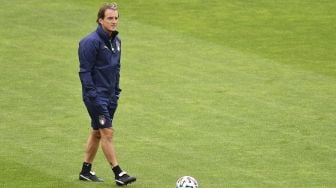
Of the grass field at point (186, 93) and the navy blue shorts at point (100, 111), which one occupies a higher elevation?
the navy blue shorts at point (100, 111)

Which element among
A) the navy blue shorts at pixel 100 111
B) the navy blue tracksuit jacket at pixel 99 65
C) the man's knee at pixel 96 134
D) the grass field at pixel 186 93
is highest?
the navy blue tracksuit jacket at pixel 99 65

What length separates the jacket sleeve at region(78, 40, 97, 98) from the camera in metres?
12.2

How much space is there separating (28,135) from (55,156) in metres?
1.16

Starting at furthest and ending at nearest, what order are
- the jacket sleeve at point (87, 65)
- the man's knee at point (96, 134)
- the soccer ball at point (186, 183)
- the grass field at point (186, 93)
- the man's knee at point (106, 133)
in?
1. the grass field at point (186, 93)
2. the man's knee at point (96, 134)
3. the man's knee at point (106, 133)
4. the jacket sleeve at point (87, 65)
5. the soccer ball at point (186, 183)

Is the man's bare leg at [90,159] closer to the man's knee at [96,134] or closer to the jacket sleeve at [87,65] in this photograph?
the man's knee at [96,134]

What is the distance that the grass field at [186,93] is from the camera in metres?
13.2

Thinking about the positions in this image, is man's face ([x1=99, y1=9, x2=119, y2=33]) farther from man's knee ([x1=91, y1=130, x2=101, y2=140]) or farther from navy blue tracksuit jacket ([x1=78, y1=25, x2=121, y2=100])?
man's knee ([x1=91, y1=130, x2=101, y2=140])

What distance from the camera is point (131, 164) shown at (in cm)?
A: 1345

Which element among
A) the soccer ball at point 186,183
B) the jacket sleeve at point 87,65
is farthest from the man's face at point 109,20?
the soccer ball at point 186,183

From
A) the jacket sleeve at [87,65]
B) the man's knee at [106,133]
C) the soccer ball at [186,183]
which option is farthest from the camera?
the man's knee at [106,133]

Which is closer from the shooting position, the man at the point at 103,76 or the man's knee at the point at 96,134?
the man at the point at 103,76

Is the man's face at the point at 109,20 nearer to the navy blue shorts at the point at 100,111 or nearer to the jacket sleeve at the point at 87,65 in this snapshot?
the jacket sleeve at the point at 87,65

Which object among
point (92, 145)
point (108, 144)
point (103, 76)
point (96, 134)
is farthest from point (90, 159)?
point (103, 76)

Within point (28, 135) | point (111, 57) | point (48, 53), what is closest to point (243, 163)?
point (111, 57)
